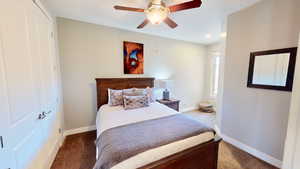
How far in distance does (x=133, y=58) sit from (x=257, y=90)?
2.74 m

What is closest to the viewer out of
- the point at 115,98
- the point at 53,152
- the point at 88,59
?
the point at 53,152

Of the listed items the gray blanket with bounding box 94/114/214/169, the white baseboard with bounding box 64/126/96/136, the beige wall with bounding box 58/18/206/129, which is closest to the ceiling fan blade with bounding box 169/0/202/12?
the gray blanket with bounding box 94/114/214/169

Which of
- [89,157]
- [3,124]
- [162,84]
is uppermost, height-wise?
[162,84]

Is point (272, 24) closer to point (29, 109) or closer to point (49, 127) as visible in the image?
point (29, 109)

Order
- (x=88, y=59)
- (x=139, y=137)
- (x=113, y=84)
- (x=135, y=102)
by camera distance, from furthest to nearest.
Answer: (x=113, y=84) < (x=88, y=59) < (x=135, y=102) < (x=139, y=137)

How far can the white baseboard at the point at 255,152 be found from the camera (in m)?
1.85

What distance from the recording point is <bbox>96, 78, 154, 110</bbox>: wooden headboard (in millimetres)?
2854

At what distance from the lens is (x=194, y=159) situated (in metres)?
1.40

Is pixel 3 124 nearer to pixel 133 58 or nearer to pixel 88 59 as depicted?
pixel 88 59

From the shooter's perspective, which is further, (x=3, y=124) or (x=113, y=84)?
(x=113, y=84)

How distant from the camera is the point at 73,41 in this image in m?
2.63

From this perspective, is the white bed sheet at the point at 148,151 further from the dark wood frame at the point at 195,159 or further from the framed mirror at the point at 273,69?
the framed mirror at the point at 273,69

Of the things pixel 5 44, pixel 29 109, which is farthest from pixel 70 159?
pixel 5 44

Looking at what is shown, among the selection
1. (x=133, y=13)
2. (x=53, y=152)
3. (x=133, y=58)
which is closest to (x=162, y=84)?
(x=133, y=58)
